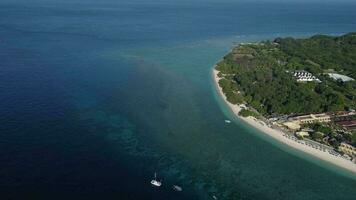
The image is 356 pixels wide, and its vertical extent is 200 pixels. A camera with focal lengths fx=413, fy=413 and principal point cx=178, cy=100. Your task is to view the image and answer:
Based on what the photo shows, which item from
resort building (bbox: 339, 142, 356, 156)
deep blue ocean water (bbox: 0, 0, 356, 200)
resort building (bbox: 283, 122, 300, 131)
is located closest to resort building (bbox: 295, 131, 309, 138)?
resort building (bbox: 283, 122, 300, 131)

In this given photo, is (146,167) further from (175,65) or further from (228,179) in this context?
(175,65)

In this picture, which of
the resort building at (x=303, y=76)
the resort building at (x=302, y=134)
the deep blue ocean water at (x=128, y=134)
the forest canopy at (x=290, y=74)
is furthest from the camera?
the resort building at (x=303, y=76)

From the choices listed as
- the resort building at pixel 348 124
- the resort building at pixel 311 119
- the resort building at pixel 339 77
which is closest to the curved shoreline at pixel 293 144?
the resort building at pixel 311 119

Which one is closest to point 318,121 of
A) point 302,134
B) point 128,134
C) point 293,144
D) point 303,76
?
point 302,134

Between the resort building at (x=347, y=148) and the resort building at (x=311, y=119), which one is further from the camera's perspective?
the resort building at (x=311, y=119)

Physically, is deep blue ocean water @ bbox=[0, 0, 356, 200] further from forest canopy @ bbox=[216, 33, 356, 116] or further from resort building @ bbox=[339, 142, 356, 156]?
forest canopy @ bbox=[216, 33, 356, 116]

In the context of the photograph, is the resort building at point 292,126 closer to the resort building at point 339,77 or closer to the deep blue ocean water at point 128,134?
the deep blue ocean water at point 128,134

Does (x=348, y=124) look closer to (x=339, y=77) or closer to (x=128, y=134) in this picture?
(x=339, y=77)

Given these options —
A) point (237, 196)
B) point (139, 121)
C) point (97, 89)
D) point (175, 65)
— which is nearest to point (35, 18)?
point (175, 65)
